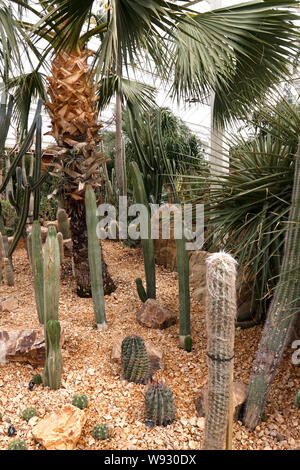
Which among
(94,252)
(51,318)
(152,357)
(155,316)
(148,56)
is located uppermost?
(148,56)

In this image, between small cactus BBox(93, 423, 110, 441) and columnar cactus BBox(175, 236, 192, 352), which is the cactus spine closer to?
small cactus BBox(93, 423, 110, 441)

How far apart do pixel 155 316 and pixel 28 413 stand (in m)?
1.28

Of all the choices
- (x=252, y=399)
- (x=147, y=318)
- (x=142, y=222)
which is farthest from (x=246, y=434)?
(x=142, y=222)

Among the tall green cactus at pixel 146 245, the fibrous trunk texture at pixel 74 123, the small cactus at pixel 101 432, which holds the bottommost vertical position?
the small cactus at pixel 101 432

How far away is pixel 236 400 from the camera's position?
6.29ft

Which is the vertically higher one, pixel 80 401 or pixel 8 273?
pixel 8 273

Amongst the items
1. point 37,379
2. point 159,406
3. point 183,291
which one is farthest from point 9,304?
point 159,406

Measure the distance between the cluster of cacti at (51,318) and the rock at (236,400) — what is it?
82 cm

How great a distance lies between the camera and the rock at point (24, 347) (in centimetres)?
239

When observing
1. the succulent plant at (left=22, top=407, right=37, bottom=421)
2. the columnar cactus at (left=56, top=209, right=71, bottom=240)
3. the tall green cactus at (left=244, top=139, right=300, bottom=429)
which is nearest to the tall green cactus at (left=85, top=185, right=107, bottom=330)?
the succulent plant at (left=22, top=407, right=37, bottom=421)

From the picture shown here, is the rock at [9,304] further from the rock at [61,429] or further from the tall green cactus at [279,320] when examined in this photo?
the tall green cactus at [279,320]

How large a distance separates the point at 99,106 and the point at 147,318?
2.64 meters

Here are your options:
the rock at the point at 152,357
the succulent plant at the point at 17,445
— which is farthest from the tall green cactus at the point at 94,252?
the succulent plant at the point at 17,445

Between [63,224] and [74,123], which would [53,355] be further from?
[63,224]
